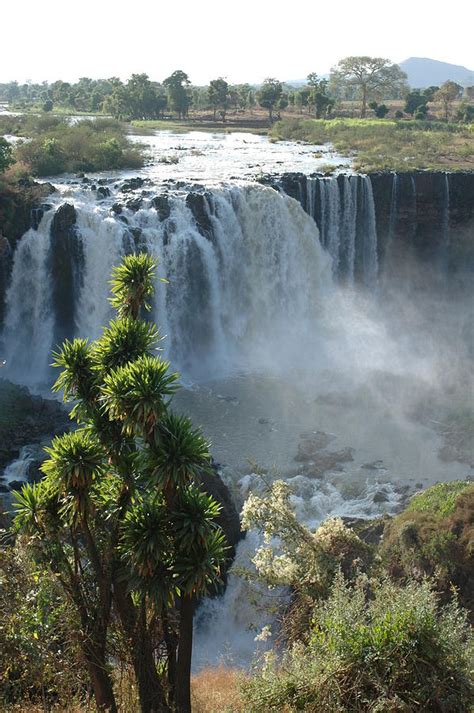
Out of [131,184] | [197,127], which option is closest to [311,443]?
[131,184]

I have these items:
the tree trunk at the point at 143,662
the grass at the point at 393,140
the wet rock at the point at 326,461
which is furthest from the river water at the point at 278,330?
the tree trunk at the point at 143,662

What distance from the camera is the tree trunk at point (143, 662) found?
1052 cm

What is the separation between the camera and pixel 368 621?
10.9 meters

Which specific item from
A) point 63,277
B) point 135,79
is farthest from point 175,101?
point 63,277

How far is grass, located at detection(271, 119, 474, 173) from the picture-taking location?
136ft

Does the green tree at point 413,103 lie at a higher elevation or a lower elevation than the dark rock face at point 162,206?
higher

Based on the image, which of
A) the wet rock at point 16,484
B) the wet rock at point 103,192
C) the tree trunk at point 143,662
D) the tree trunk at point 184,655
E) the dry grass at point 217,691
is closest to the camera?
the tree trunk at point 184,655

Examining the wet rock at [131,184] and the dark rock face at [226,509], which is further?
the wet rock at [131,184]

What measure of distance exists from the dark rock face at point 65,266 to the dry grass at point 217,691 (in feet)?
53.3

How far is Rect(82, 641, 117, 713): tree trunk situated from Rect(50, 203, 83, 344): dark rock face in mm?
18843

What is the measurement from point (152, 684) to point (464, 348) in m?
23.4

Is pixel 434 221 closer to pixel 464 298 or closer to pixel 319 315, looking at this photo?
pixel 464 298

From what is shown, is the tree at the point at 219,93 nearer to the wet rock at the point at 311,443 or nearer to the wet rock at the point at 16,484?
the wet rock at the point at 311,443

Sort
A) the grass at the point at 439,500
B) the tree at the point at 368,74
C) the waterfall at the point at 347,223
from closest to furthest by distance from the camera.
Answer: the grass at the point at 439,500 < the waterfall at the point at 347,223 < the tree at the point at 368,74
